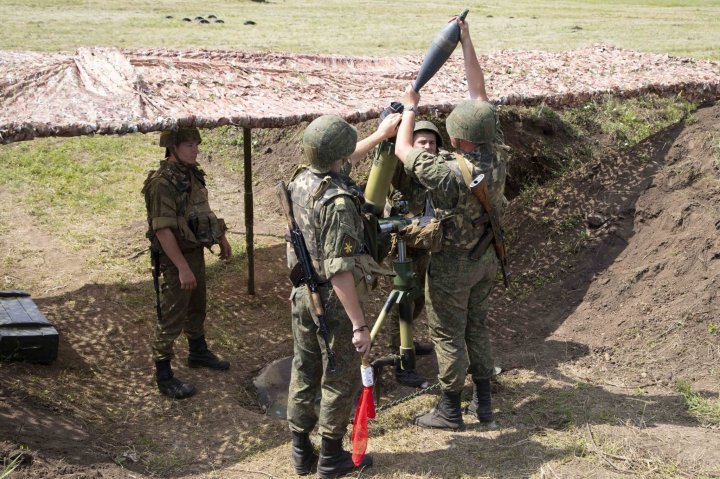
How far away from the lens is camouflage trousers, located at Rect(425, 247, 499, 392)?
5.36 meters

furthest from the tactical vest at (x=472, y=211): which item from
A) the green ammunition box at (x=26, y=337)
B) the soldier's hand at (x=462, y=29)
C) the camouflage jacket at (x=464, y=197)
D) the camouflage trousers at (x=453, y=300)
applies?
the green ammunition box at (x=26, y=337)

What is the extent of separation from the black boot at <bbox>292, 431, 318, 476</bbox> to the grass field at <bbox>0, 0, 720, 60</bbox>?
13255 mm

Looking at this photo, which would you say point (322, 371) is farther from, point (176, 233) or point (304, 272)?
point (176, 233)

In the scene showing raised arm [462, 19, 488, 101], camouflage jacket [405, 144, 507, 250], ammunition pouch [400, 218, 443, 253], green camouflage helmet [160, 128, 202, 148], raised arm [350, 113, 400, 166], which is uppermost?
raised arm [462, 19, 488, 101]

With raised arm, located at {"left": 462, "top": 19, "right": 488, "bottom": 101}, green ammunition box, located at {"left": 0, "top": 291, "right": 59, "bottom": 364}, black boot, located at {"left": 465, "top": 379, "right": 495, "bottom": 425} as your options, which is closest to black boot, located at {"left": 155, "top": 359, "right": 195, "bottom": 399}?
green ammunition box, located at {"left": 0, "top": 291, "right": 59, "bottom": 364}

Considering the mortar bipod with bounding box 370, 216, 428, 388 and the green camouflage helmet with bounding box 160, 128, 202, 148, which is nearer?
the mortar bipod with bounding box 370, 216, 428, 388

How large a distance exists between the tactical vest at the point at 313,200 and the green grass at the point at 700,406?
2.86 metres

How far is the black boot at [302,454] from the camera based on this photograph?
4992mm

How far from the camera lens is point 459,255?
17.5 feet

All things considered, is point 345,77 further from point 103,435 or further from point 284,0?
point 284,0

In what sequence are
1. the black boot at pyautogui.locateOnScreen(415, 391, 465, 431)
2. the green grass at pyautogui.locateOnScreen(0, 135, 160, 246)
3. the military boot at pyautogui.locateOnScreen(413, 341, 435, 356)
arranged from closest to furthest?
the black boot at pyautogui.locateOnScreen(415, 391, 465, 431) < the military boot at pyautogui.locateOnScreen(413, 341, 435, 356) < the green grass at pyautogui.locateOnScreen(0, 135, 160, 246)

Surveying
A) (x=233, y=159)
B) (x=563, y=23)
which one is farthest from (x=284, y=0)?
(x=233, y=159)

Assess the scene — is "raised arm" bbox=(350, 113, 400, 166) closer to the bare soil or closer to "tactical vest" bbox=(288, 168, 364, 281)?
"tactical vest" bbox=(288, 168, 364, 281)

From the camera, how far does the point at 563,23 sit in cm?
2394
